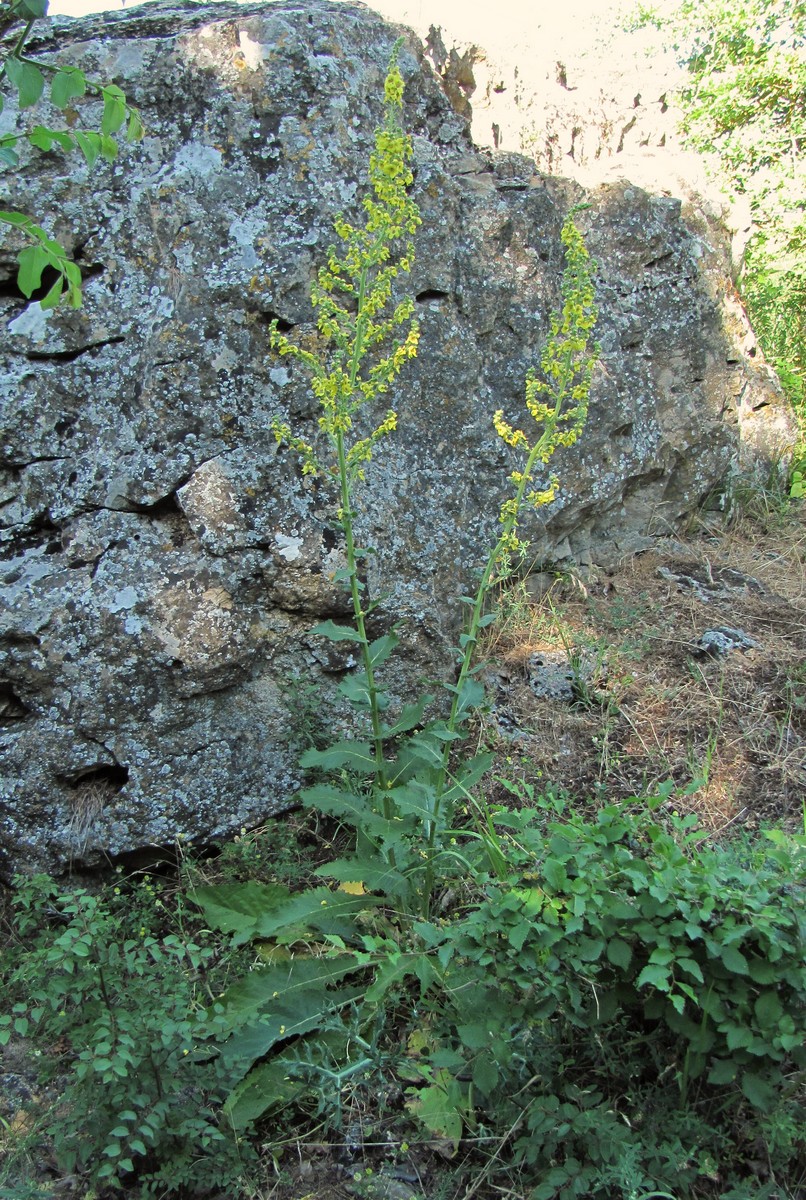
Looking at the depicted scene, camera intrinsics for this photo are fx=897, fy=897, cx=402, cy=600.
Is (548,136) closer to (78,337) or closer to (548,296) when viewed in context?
(548,296)

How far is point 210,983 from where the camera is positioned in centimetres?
272

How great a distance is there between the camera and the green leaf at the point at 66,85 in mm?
1978

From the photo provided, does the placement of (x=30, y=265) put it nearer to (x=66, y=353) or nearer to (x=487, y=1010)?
(x=66, y=353)

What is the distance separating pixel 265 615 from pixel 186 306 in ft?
3.72

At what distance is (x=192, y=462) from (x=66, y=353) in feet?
2.05

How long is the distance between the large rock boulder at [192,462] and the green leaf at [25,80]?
1.23 meters

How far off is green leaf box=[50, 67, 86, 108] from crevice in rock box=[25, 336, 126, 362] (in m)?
1.29

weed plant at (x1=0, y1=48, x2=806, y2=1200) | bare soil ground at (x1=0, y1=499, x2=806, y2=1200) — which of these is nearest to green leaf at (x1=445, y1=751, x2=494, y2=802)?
weed plant at (x1=0, y1=48, x2=806, y2=1200)

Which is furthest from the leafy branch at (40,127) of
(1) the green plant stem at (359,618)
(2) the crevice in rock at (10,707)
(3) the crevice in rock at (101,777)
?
(3) the crevice in rock at (101,777)

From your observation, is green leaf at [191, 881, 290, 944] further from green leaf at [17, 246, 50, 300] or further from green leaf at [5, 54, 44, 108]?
green leaf at [5, 54, 44, 108]

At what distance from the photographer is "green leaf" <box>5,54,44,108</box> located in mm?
1930

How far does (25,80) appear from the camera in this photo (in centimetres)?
194

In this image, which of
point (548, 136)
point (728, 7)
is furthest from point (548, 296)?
point (728, 7)

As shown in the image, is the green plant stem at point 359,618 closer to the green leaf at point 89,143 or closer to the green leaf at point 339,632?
the green leaf at point 339,632
